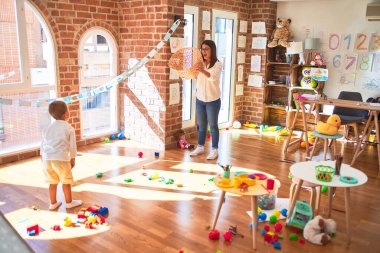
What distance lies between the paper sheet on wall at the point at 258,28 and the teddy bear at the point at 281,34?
0.23m

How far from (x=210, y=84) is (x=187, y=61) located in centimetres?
40

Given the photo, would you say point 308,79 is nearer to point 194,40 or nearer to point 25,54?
point 194,40

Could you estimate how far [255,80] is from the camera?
6621 millimetres

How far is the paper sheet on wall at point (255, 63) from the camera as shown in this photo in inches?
256

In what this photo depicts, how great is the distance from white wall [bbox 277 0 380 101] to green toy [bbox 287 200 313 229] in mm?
3733

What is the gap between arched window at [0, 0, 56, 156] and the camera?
3979 millimetres

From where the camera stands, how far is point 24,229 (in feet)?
8.74

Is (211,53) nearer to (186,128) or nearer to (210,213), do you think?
(186,128)

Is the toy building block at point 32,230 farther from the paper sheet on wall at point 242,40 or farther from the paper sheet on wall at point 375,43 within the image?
the paper sheet on wall at point 375,43

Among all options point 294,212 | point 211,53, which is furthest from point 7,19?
point 294,212

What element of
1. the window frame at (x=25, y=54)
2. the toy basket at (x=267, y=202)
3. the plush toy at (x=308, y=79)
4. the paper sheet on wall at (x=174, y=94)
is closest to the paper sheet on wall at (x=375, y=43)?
the plush toy at (x=308, y=79)

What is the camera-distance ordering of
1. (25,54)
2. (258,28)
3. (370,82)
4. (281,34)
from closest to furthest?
(25,54), (370,82), (281,34), (258,28)

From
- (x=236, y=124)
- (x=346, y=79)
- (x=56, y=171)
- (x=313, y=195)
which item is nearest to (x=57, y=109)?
(x=56, y=171)

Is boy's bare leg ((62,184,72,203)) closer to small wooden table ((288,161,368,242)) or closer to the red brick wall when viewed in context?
small wooden table ((288,161,368,242))
